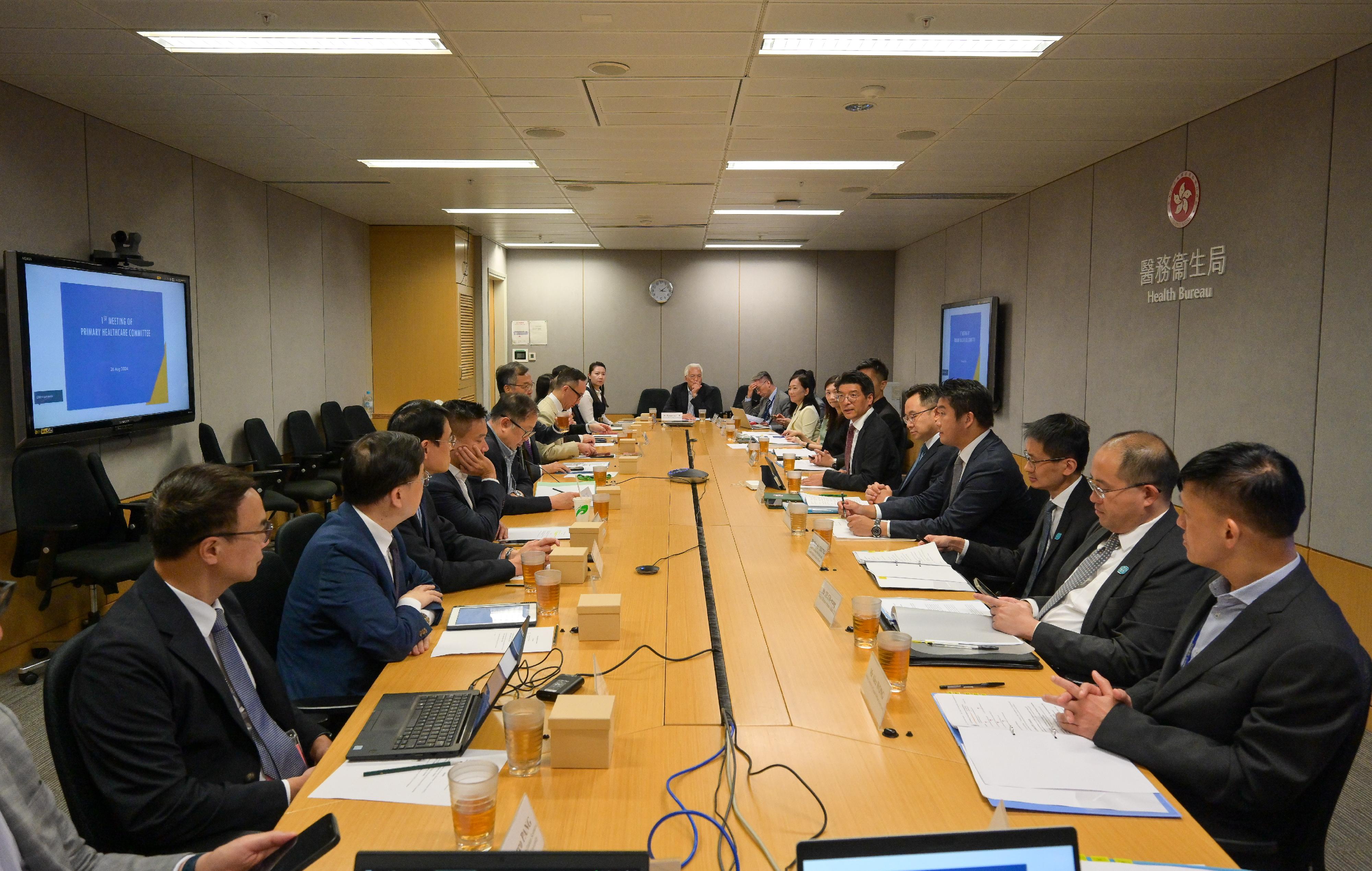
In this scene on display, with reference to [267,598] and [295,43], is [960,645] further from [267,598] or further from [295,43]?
[295,43]

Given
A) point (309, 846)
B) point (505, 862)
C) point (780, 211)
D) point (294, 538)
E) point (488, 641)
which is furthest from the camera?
point (780, 211)

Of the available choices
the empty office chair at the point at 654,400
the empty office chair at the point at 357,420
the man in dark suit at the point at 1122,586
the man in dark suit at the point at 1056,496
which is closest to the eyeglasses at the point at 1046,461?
the man in dark suit at the point at 1056,496

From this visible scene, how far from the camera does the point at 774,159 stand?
20.8 ft

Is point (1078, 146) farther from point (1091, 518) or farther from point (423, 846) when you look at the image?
point (423, 846)

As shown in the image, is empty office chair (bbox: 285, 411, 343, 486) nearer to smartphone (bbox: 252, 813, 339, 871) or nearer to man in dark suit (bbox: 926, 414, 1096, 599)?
man in dark suit (bbox: 926, 414, 1096, 599)

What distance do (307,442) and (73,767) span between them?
657 cm

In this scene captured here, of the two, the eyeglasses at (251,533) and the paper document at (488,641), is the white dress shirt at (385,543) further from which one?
the eyeglasses at (251,533)

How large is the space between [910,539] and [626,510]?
143 centimetres

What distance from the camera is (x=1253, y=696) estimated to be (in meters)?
1.78

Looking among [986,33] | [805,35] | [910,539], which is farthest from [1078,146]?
[910,539]

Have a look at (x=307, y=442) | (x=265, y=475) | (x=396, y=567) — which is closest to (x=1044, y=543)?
(x=396, y=567)

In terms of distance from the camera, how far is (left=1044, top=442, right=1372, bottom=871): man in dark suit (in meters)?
1.68

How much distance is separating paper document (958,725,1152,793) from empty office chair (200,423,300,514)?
17.5 ft

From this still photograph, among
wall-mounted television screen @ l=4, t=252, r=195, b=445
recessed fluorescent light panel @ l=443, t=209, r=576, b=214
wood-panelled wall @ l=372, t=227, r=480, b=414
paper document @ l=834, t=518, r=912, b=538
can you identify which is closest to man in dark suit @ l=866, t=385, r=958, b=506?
paper document @ l=834, t=518, r=912, b=538
